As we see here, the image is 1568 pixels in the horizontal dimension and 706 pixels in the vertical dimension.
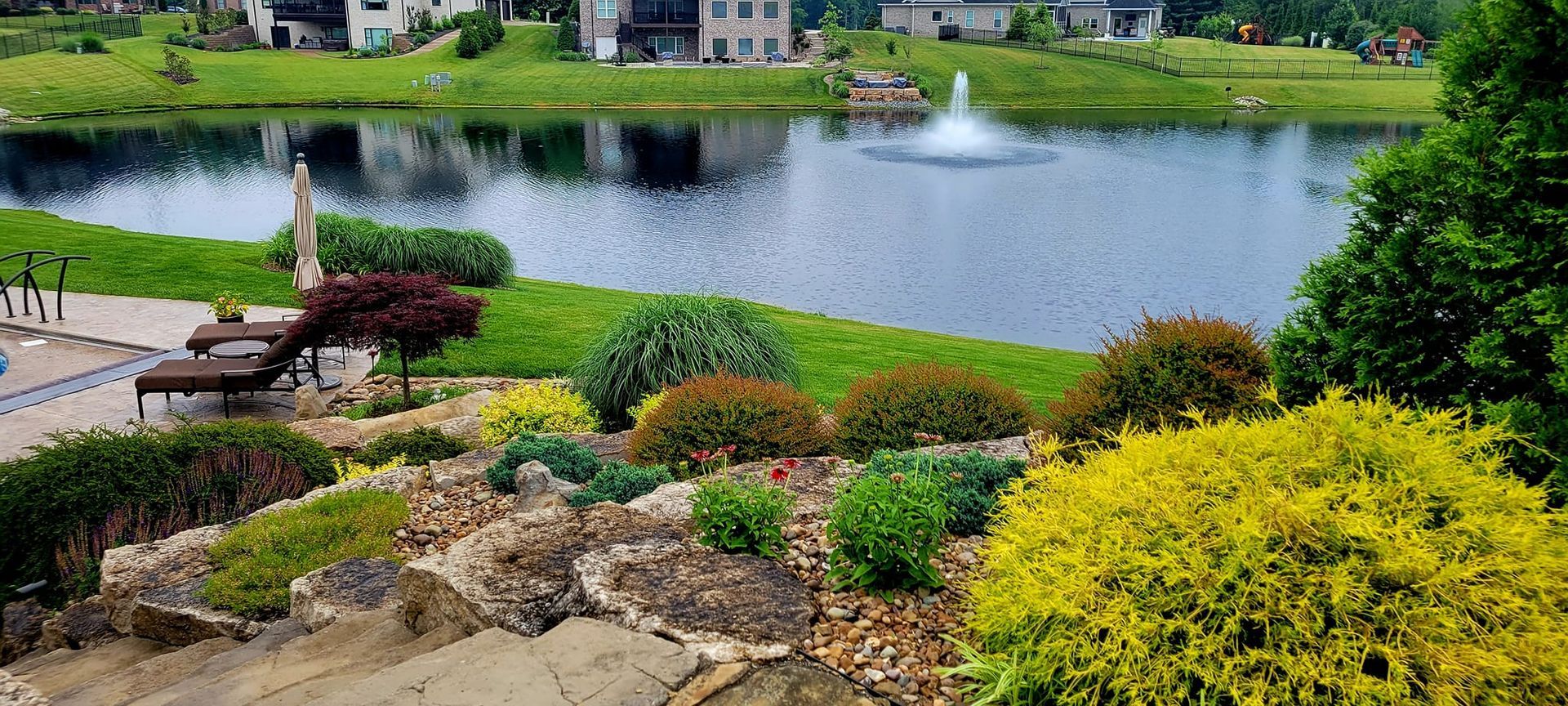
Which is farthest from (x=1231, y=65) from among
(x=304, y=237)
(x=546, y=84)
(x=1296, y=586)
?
(x=1296, y=586)

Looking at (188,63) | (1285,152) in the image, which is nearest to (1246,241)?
(1285,152)

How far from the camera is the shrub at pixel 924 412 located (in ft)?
27.2

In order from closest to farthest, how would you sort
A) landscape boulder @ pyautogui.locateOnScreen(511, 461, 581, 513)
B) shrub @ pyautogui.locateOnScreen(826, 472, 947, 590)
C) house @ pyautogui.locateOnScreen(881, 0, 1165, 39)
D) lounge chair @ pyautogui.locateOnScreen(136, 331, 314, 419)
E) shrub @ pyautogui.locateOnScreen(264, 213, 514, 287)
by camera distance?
shrub @ pyautogui.locateOnScreen(826, 472, 947, 590), landscape boulder @ pyautogui.locateOnScreen(511, 461, 581, 513), lounge chair @ pyautogui.locateOnScreen(136, 331, 314, 419), shrub @ pyautogui.locateOnScreen(264, 213, 514, 287), house @ pyautogui.locateOnScreen(881, 0, 1165, 39)

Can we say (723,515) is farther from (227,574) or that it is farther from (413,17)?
(413,17)

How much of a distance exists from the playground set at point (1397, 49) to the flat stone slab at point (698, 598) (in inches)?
3748

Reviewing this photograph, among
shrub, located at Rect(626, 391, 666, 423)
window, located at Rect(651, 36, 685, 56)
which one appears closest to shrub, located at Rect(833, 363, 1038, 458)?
shrub, located at Rect(626, 391, 666, 423)

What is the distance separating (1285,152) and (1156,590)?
160 feet

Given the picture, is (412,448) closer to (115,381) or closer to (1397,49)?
(115,381)

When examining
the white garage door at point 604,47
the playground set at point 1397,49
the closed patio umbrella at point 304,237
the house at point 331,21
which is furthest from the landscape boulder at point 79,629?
the playground set at point 1397,49

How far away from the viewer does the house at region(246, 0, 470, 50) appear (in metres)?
75.2

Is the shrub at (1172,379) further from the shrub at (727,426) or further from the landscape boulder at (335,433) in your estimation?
the landscape boulder at (335,433)

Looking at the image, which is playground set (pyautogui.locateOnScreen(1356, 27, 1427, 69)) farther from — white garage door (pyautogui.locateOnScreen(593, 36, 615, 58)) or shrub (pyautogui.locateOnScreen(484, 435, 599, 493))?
shrub (pyautogui.locateOnScreen(484, 435, 599, 493))

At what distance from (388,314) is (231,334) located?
136 inches

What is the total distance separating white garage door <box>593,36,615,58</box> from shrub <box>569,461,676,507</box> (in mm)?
70899
